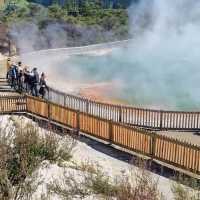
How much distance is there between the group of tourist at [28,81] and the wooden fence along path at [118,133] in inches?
71.2

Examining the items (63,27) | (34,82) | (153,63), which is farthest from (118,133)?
(63,27)

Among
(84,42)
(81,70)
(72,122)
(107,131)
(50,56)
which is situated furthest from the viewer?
(84,42)

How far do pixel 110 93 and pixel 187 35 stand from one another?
96.5 feet

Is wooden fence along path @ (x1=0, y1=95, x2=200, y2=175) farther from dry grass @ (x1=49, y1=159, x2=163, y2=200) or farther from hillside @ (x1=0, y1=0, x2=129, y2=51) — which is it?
hillside @ (x1=0, y1=0, x2=129, y2=51)

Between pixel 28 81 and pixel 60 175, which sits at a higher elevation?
pixel 28 81

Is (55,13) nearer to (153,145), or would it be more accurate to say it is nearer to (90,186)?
(153,145)

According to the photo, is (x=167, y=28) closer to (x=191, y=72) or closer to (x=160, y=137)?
(x=191, y=72)

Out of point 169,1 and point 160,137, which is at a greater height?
point 169,1

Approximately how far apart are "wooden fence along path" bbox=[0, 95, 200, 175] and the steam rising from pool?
8885mm

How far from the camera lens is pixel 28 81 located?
20453mm

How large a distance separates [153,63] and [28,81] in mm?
23883

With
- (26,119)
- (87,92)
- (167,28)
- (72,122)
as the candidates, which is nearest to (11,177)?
(72,122)

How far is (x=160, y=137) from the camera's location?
13.7 metres

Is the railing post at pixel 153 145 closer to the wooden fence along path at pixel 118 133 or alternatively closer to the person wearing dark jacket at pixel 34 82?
the wooden fence along path at pixel 118 133
